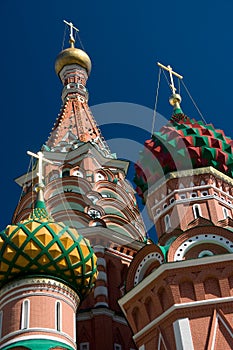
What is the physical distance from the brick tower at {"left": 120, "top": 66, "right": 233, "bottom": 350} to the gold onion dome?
10.3m

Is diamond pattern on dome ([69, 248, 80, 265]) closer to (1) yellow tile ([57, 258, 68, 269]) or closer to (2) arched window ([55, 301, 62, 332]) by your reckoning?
(1) yellow tile ([57, 258, 68, 269])

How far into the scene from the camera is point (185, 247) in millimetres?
12945

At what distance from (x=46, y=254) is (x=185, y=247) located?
2.52 meters

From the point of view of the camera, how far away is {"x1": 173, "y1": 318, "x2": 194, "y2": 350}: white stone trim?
1156cm

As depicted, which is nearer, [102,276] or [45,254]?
[45,254]

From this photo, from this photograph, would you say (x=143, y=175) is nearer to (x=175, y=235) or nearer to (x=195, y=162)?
(x=195, y=162)

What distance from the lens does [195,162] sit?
15.1m

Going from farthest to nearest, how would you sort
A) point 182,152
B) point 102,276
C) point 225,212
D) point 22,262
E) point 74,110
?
1. point 74,110
2. point 102,276
3. point 182,152
4. point 225,212
5. point 22,262

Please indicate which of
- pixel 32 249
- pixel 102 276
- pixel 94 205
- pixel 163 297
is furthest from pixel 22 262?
pixel 94 205

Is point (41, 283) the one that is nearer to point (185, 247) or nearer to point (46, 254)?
point (46, 254)

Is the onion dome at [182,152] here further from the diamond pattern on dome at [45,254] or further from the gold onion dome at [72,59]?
the gold onion dome at [72,59]

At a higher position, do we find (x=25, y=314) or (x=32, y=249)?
(x=32, y=249)

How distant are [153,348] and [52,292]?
2045 millimetres

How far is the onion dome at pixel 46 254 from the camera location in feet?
42.1
